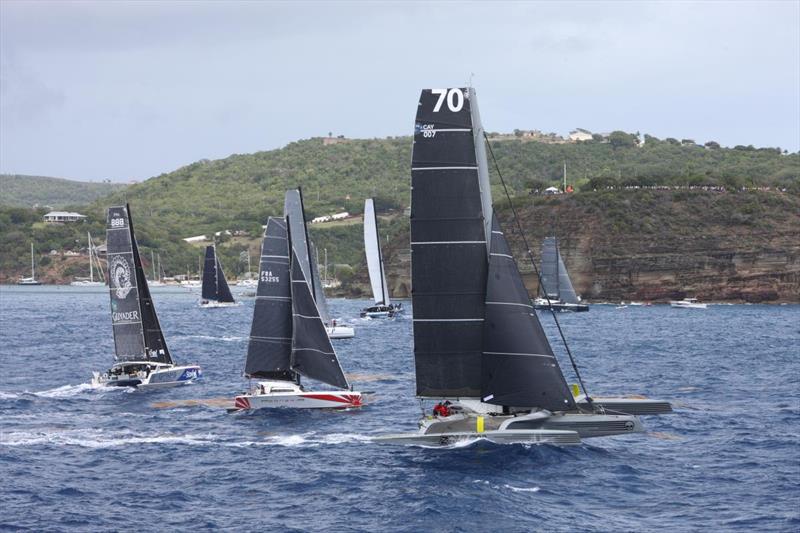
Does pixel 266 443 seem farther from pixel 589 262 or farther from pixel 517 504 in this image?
pixel 589 262

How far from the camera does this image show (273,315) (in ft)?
144

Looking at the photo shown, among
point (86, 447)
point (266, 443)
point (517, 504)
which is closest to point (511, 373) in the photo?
point (517, 504)

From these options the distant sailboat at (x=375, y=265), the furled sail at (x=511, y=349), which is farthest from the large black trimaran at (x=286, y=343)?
the distant sailboat at (x=375, y=265)

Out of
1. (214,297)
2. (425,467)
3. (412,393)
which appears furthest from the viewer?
(214,297)

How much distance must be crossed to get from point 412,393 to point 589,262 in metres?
92.4

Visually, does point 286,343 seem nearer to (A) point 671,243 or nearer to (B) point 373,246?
(B) point 373,246

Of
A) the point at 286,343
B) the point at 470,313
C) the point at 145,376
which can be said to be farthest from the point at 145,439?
the point at 145,376

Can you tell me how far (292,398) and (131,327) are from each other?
13444mm

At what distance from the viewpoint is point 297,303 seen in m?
43.4

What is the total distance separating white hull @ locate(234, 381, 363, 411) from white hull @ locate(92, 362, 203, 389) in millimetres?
9396

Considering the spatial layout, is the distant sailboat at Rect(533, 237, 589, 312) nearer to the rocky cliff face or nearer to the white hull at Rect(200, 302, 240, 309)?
the rocky cliff face

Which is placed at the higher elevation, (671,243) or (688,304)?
(671,243)

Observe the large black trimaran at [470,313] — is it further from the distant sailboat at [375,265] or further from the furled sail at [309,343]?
the distant sailboat at [375,265]

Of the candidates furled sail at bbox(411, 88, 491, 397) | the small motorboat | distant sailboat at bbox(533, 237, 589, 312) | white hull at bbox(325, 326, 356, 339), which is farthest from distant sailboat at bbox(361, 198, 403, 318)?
furled sail at bbox(411, 88, 491, 397)
